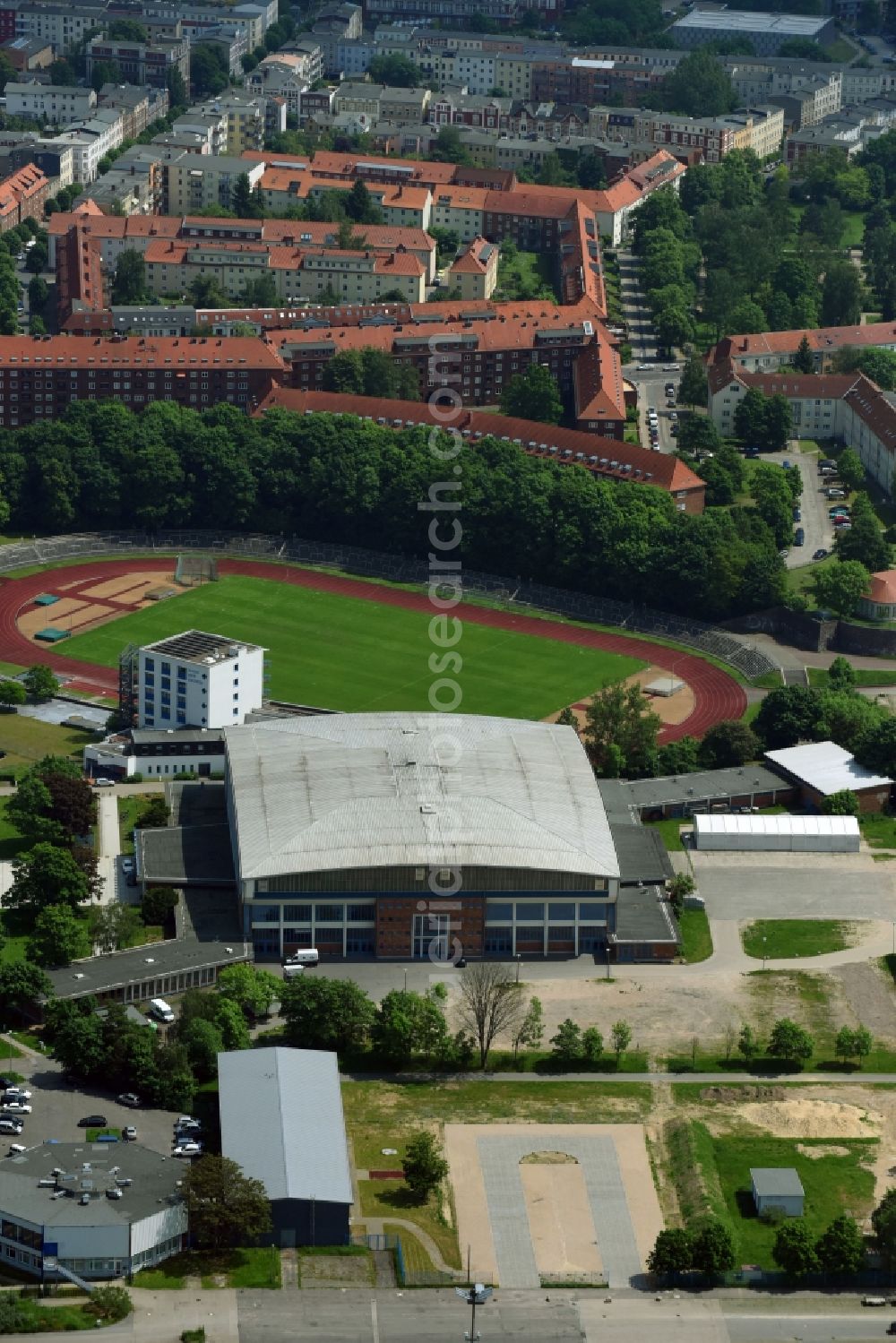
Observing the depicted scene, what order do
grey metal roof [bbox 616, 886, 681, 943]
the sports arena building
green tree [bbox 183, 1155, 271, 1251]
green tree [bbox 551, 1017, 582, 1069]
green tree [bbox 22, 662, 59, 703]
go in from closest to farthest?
green tree [bbox 183, 1155, 271, 1251], green tree [bbox 551, 1017, 582, 1069], the sports arena building, grey metal roof [bbox 616, 886, 681, 943], green tree [bbox 22, 662, 59, 703]

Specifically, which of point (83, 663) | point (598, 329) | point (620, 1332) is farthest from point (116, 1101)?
point (598, 329)

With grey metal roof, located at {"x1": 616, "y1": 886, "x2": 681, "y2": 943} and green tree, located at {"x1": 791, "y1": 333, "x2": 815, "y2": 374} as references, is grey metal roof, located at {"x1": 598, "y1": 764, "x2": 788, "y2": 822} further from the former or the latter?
green tree, located at {"x1": 791, "y1": 333, "x2": 815, "y2": 374}

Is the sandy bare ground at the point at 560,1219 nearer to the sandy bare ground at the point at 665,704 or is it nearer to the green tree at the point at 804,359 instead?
the sandy bare ground at the point at 665,704

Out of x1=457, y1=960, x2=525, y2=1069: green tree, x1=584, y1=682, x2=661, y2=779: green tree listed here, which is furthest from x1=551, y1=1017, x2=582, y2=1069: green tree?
x1=584, y1=682, x2=661, y2=779: green tree

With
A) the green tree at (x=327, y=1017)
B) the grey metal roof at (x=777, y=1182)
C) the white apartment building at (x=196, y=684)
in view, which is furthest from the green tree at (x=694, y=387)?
the grey metal roof at (x=777, y=1182)

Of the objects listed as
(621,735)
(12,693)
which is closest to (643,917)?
(621,735)

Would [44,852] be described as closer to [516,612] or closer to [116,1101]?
[116,1101]

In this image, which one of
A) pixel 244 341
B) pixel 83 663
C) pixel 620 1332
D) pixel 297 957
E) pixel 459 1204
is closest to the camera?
pixel 620 1332
